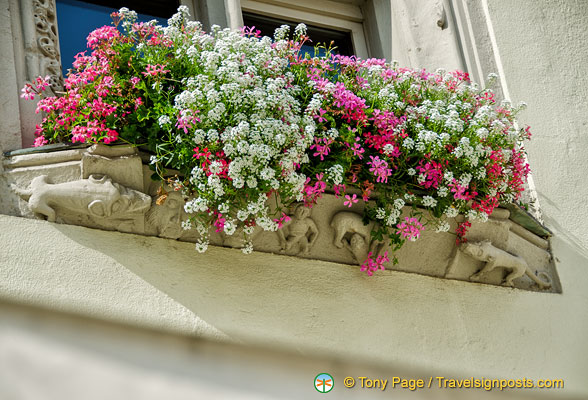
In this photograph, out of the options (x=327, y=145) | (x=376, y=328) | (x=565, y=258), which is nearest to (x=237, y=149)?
(x=327, y=145)

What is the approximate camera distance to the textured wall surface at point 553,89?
188 inches

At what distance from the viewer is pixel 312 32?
548 centimetres

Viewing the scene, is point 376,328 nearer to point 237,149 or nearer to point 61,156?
point 237,149

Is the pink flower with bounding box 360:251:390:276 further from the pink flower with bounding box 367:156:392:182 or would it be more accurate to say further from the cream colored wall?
the pink flower with bounding box 367:156:392:182

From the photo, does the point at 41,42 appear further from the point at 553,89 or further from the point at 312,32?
the point at 553,89

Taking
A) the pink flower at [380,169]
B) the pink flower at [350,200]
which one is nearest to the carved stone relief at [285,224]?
the pink flower at [350,200]

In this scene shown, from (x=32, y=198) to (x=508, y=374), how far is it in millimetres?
2357

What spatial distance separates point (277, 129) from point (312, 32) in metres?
2.06

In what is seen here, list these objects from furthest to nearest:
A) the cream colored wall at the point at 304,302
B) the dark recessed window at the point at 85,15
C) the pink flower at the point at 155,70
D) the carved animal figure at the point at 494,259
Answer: the dark recessed window at the point at 85,15 < the carved animal figure at the point at 494,259 < the pink flower at the point at 155,70 < the cream colored wall at the point at 304,302

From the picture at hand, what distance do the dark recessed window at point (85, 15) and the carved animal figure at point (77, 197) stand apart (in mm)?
1069

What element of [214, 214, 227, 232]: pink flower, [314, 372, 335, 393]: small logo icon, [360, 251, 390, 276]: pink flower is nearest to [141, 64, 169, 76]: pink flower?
[214, 214, 227, 232]: pink flower

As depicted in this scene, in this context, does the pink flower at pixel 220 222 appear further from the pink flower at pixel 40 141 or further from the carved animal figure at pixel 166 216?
the pink flower at pixel 40 141

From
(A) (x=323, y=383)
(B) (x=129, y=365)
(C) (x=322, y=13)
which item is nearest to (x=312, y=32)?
(C) (x=322, y=13)

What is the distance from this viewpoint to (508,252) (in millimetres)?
4434
